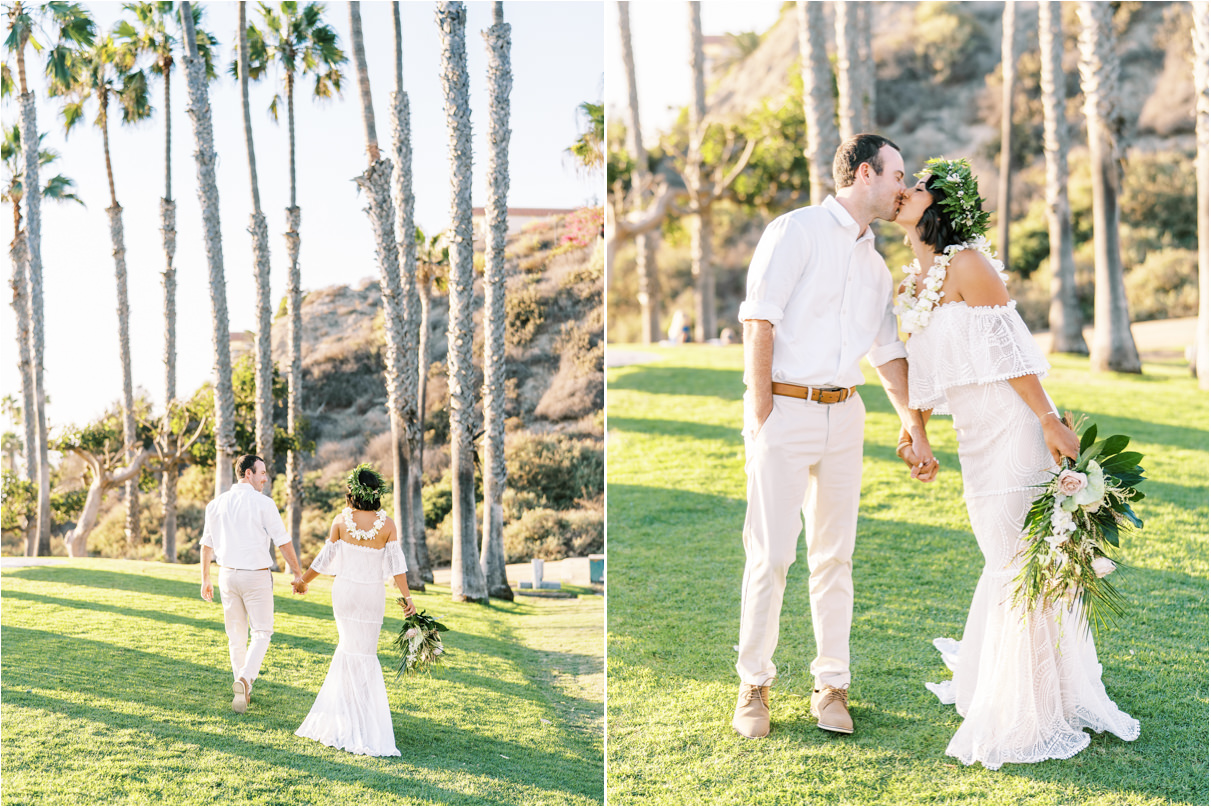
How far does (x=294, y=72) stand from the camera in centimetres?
802

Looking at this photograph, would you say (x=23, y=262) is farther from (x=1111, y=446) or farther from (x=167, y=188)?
(x=1111, y=446)

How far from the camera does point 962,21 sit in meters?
33.3

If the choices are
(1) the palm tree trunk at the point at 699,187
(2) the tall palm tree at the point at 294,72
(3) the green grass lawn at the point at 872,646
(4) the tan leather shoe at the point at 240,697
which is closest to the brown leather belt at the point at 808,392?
(3) the green grass lawn at the point at 872,646

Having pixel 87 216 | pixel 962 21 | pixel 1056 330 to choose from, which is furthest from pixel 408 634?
pixel 962 21

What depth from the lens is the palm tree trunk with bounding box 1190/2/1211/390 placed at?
10.9 meters

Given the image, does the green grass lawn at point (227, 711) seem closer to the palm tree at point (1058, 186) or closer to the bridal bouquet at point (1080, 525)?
the bridal bouquet at point (1080, 525)

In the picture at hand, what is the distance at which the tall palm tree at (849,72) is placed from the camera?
1145cm

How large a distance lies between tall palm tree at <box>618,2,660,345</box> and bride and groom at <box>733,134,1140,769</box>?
15329 mm

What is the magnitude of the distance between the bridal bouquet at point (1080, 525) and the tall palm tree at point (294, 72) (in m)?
5.94

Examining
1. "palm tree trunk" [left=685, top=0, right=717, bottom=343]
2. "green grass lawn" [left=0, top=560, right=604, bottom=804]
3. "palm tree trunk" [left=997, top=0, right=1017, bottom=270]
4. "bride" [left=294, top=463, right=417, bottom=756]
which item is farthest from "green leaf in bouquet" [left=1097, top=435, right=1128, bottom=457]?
"palm tree trunk" [left=685, top=0, right=717, bottom=343]

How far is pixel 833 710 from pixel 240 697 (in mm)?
A: 2897

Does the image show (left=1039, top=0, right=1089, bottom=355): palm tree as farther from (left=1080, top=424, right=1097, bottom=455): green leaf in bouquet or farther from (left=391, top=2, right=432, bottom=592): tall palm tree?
(left=1080, top=424, right=1097, bottom=455): green leaf in bouquet

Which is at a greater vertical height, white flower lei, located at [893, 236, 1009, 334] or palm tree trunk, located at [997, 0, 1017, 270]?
palm tree trunk, located at [997, 0, 1017, 270]

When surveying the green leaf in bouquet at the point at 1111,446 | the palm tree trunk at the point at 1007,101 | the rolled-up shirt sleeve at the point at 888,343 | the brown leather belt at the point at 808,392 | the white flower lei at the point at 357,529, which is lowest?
the white flower lei at the point at 357,529
